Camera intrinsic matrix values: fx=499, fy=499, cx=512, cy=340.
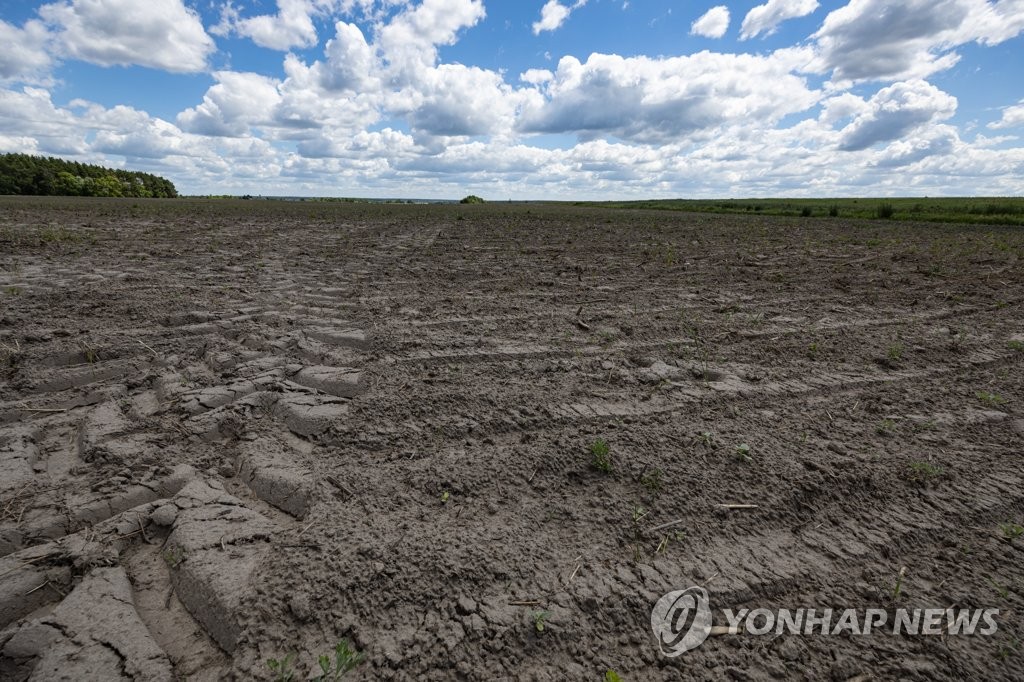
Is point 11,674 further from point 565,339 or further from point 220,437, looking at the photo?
point 565,339

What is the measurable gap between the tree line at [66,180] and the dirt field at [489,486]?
7661 cm

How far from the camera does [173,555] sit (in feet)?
7.11

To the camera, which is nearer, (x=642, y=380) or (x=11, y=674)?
(x=11, y=674)

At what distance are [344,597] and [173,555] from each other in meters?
0.83

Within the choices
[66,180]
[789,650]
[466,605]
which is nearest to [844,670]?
[789,650]

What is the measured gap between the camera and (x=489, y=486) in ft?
8.93

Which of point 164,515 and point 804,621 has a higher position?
point 164,515

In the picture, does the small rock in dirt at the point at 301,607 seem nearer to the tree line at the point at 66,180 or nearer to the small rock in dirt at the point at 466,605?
the small rock in dirt at the point at 466,605

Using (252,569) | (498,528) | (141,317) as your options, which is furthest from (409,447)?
(141,317)

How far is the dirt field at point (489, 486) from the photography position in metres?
1.85

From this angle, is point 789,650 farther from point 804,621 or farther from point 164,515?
point 164,515

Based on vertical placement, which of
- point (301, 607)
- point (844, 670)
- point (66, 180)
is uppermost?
point (66, 180)

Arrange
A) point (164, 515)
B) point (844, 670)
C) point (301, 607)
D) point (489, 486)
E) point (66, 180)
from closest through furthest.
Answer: point (844, 670) < point (301, 607) < point (164, 515) < point (489, 486) < point (66, 180)

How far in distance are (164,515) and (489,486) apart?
5.24 feet
